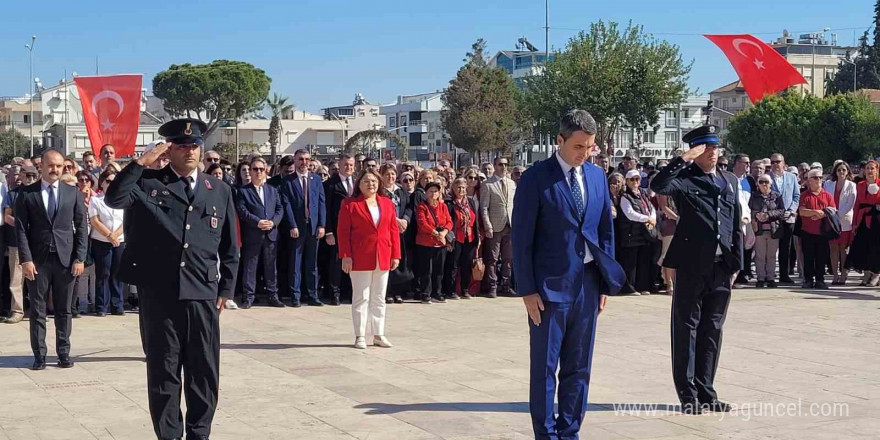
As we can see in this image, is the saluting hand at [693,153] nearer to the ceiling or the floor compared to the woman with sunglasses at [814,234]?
nearer to the ceiling

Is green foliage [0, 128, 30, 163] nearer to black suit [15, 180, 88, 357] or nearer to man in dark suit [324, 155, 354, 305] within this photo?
man in dark suit [324, 155, 354, 305]

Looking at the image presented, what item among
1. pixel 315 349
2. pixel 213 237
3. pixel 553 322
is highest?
Answer: pixel 213 237

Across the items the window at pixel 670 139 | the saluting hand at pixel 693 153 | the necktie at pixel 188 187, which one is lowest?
the necktie at pixel 188 187

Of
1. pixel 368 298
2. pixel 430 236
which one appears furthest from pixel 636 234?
pixel 368 298

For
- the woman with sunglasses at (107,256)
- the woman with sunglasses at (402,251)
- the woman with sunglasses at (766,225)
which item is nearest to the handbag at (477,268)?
the woman with sunglasses at (402,251)

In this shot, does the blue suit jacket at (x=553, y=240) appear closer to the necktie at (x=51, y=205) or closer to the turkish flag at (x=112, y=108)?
the necktie at (x=51, y=205)

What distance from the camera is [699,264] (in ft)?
26.4

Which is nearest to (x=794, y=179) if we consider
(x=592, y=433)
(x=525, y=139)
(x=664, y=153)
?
(x=592, y=433)

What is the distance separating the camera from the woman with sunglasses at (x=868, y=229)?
17.2m

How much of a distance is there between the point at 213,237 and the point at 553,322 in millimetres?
2208

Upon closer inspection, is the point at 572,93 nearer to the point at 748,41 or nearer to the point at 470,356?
the point at 748,41

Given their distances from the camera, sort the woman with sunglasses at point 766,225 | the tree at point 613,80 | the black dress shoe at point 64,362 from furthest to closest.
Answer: the tree at point 613,80 → the woman with sunglasses at point 766,225 → the black dress shoe at point 64,362

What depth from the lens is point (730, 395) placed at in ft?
28.3

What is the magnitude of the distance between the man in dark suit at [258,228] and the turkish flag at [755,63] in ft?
30.1
